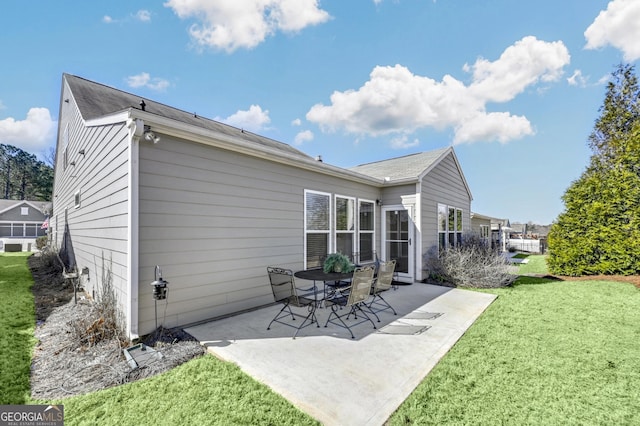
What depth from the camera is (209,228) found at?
4188 millimetres

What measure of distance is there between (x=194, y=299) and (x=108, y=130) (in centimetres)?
305

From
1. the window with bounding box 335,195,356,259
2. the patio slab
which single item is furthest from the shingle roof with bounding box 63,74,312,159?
the patio slab

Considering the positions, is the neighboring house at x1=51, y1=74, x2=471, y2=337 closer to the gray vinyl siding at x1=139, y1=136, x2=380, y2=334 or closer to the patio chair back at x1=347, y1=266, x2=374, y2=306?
the gray vinyl siding at x1=139, y1=136, x2=380, y2=334

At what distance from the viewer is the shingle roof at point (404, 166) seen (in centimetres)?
792

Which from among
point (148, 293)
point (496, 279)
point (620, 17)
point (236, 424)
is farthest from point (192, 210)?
point (620, 17)

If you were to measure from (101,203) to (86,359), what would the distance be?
2.74 m

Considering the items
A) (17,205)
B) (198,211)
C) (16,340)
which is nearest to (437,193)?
(198,211)

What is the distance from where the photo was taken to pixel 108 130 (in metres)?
4.31

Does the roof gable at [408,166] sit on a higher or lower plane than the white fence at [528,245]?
higher

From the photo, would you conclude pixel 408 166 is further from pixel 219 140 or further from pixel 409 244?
pixel 219 140

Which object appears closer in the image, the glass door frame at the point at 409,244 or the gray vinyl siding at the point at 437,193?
the glass door frame at the point at 409,244

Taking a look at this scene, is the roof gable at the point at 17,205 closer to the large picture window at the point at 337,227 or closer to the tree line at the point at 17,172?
the tree line at the point at 17,172

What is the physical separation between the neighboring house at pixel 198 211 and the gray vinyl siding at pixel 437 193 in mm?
178

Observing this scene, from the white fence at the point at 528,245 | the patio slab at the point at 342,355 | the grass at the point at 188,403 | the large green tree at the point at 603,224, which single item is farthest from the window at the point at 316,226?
the white fence at the point at 528,245
